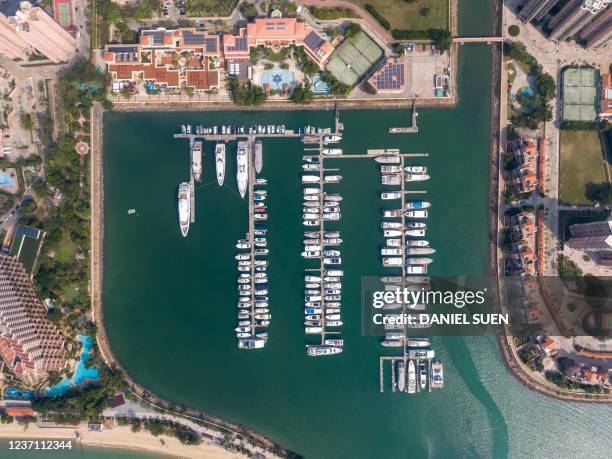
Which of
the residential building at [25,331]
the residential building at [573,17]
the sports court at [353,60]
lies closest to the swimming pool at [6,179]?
the residential building at [25,331]

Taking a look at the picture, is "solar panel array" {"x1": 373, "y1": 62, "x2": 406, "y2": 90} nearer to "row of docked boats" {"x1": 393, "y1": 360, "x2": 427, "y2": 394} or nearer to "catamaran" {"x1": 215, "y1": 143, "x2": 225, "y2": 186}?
"catamaran" {"x1": 215, "y1": 143, "x2": 225, "y2": 186}

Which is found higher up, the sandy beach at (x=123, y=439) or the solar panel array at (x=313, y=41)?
the solar panel array at (x=313, y=41)

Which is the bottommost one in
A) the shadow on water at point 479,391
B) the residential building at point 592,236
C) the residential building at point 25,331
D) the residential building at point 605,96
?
the shadow on water at point 479,391

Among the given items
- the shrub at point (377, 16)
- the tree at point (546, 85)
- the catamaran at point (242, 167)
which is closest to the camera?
the tree at point (546, 85)

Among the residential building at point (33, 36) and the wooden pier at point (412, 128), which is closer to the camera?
the residential building at point (33, 36)

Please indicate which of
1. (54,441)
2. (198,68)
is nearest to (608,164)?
(198,68)

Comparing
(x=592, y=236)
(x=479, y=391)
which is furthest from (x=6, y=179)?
(x=592, y=236)

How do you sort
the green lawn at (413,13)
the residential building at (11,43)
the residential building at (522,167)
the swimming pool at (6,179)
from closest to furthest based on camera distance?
the residential building at (11,43) < the residential building at (522,167) < the green lawn at (413,13) < the swimming pool at (6,179)

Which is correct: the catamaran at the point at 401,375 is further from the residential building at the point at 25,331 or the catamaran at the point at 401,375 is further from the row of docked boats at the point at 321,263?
the residential building at the point at 25,331
